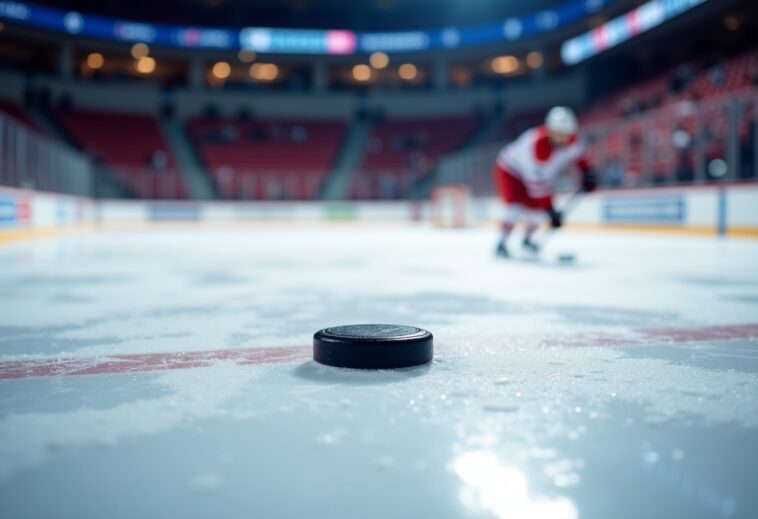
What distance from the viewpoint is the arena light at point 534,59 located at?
27266 mm

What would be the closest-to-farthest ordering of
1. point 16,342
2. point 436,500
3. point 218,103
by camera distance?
point 436,500, point 16,342, point 218,103

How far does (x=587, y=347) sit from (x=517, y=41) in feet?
81.3

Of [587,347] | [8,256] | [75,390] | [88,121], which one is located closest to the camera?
[75,390]

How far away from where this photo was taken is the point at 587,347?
6.28 ft

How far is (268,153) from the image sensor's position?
25547 mm

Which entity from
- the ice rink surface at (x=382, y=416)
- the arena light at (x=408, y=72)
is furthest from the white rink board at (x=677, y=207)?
the arena light at (x=408, y=72)

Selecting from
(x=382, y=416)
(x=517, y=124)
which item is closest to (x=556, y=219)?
(x=382, y=416)

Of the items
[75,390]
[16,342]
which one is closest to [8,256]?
[16,342]

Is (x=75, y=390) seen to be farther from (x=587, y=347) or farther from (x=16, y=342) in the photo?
(x=587, y=347)

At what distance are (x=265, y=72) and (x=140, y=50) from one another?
5.72m

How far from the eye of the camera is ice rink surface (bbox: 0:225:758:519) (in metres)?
0.88

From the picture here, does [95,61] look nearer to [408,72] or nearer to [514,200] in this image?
[408,72]

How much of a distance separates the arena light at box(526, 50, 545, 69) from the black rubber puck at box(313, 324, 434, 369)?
27274 millimetres

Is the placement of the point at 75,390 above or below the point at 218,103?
below
